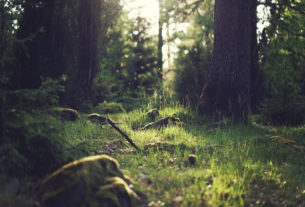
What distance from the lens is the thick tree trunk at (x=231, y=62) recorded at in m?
8.86

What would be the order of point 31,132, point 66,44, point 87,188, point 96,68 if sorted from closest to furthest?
point 87,188, point 31,132, point 66,44, point 96,68

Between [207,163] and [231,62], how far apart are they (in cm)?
428

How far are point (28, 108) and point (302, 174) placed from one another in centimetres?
476

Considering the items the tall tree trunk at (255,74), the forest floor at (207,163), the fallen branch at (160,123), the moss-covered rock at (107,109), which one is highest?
the tall tree trunk at (255,74)

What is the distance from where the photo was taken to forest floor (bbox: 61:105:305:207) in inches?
172

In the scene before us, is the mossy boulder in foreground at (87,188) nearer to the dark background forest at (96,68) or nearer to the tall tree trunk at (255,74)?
the dark background forest at (96,68)

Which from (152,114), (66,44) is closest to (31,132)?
(152,114)

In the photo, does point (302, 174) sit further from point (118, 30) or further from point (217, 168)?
point (118, 30)

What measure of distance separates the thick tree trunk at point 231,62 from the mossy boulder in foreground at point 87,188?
5.52m

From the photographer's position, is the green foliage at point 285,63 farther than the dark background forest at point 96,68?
Yes

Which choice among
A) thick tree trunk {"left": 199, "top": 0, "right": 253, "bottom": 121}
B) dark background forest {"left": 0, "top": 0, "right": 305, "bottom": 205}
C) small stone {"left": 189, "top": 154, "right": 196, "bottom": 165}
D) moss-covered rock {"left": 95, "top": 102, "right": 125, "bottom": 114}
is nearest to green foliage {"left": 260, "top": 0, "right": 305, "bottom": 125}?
dark background forest {"left": 0, "top": 0, "right": 305, "bottom": 205}

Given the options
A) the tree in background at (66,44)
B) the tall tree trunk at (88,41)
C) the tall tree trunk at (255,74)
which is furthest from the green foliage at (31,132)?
the tall tree trunk at (255,74)

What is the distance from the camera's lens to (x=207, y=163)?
18.2 ft

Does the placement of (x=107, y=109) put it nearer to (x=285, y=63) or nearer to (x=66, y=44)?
(x=66, y=44)
